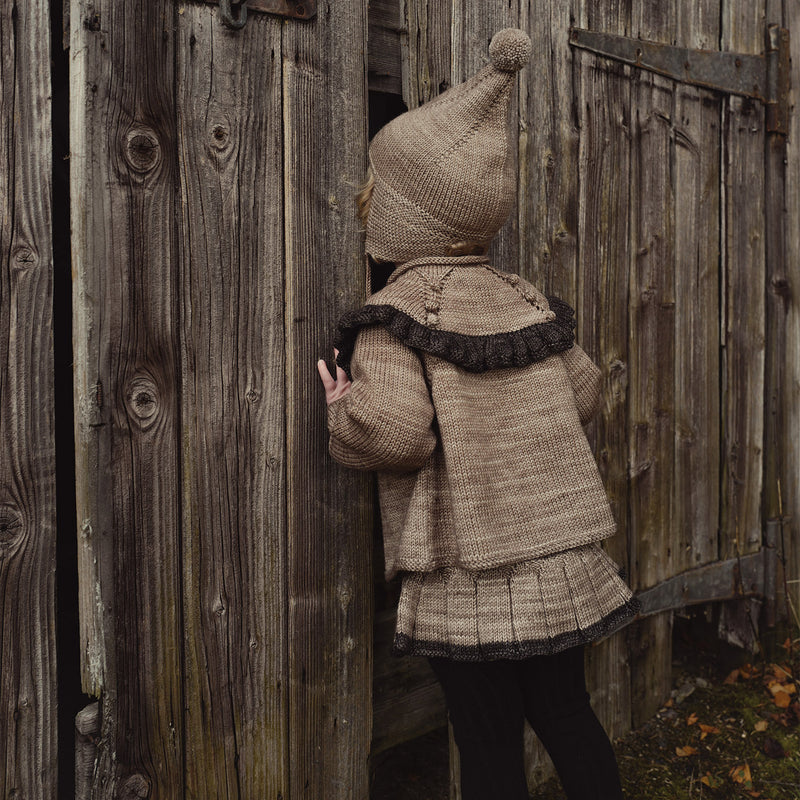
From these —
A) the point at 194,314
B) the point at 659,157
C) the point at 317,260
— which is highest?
the point at 659,157

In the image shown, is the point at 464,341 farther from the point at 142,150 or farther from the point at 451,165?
the point at 142,150

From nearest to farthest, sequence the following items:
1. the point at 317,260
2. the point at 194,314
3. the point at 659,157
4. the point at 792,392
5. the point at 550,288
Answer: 1. the point at 194,314
2. the point at 317,260
3. the point at 550,288
4. the point at 659,157
5. the point at 792,392

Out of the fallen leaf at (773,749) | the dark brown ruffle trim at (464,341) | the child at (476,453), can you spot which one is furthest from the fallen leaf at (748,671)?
the dark brown ruffle trim at (464,341)

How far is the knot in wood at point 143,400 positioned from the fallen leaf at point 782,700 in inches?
105

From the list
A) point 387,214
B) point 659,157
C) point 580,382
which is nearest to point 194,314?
point 387,214

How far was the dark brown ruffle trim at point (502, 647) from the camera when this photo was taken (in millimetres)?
1715

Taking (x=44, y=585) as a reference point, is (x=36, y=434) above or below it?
above

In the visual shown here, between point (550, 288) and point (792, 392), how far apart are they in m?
1.43

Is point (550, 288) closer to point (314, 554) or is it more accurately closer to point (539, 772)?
point (314, 554)

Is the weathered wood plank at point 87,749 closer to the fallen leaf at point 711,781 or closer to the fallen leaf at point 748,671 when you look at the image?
the fallen leaf at point 711,781

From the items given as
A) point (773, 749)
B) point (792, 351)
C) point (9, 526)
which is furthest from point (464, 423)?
point (792, 351)

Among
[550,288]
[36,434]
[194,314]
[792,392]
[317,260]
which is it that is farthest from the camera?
[792,392]

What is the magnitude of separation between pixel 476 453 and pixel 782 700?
2114mm

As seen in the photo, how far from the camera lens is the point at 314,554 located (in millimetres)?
2004
